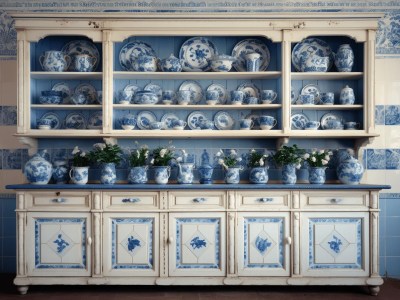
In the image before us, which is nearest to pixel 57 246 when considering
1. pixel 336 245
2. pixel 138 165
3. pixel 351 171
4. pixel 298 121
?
pixel 138 165

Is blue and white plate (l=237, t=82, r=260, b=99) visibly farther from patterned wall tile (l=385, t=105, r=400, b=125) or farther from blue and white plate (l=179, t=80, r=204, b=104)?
patterned wall tile (l=385, t=105, r=400, b=125)

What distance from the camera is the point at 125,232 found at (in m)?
3.61

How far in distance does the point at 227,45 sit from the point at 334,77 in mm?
1109

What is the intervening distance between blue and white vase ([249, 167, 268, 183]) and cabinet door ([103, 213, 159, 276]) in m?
0.96

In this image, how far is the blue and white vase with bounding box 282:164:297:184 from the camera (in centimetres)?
388

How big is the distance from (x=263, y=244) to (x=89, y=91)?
7.43ft

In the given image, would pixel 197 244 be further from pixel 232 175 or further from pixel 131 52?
pixel 131 52

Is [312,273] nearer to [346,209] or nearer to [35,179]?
[346,209]

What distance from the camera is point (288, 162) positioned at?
3.91 metres

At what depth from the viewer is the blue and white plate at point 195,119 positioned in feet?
13.9

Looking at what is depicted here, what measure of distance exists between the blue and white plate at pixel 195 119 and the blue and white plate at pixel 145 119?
0.36m

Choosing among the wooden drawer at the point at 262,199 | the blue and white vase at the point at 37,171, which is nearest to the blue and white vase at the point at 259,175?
the wooden drawer at the point at 262,199

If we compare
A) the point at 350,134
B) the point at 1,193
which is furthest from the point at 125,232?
the point at 350,134

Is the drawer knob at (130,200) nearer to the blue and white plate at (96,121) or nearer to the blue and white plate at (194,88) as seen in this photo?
the blue and white plate at (96,121)
